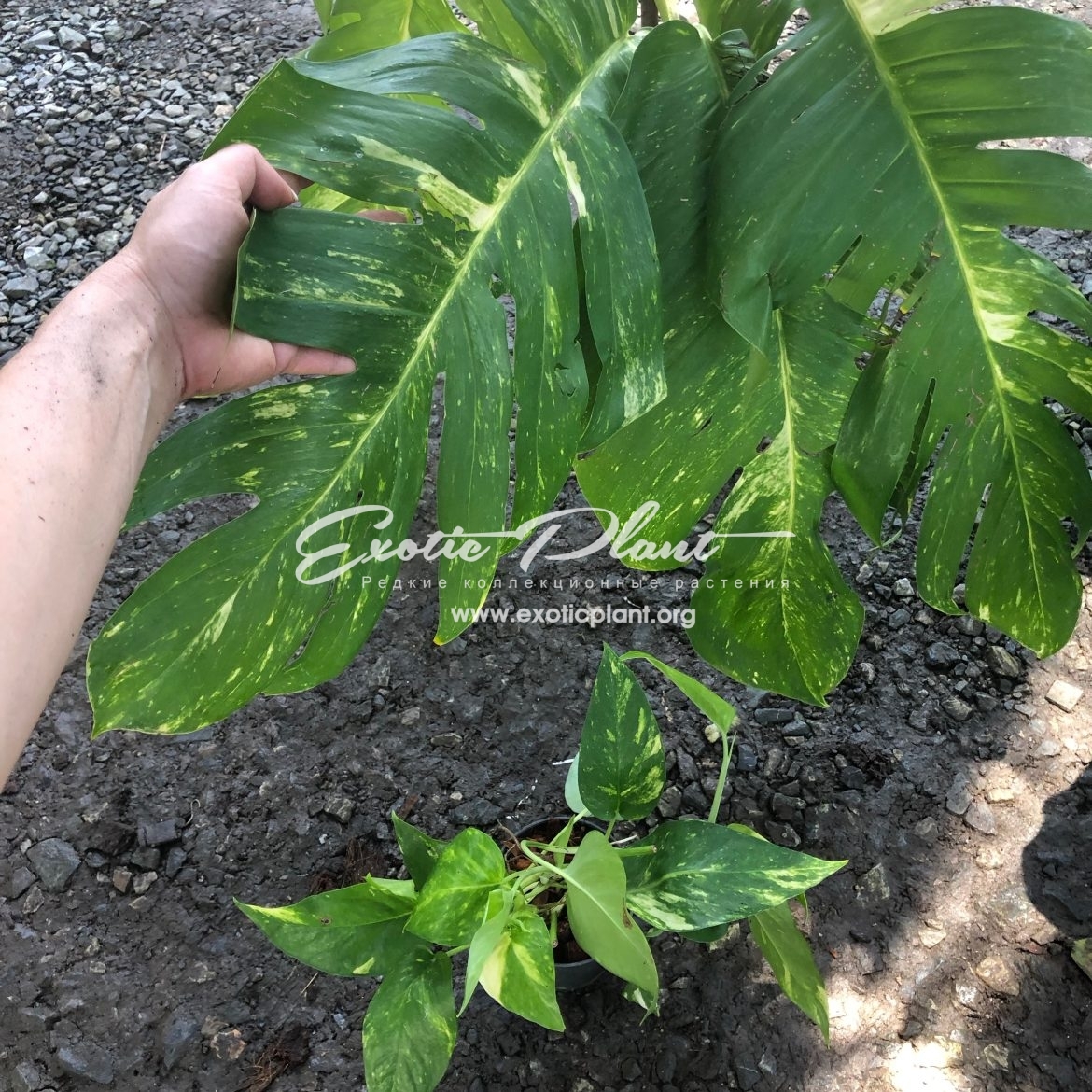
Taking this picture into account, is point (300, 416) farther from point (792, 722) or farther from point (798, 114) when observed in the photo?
point (792, 722)

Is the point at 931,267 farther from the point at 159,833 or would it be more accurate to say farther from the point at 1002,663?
the point at 159,833

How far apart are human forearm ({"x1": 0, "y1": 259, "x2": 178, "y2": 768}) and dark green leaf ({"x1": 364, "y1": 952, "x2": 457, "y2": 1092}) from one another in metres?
0.42

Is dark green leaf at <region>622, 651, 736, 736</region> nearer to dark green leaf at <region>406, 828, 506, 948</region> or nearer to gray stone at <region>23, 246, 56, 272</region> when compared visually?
dark green leaf at <region>406, 828, 506, 948</region>

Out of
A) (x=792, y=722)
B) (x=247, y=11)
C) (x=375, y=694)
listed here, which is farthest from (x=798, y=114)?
(x=247, y=11)

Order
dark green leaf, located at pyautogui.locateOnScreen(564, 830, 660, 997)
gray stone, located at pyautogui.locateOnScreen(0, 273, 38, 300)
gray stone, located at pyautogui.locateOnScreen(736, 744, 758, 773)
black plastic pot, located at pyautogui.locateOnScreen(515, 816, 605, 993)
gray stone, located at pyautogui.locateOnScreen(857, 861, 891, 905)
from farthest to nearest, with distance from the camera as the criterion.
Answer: gray stone, located at pyautogui.locateOnScreen(0, 273, 38, 300) < gray stone, located at pyautogui.locateOnScreen(736, 744, 758, 773) < gray stone, located at pyautogui.locateOnScreen(857, 861, 891, 905) < black plastic pot, located at pyautogui.locateOnScreen(515, 816, 605, 993) < dark green leaf, located at pyautogui.locateOnScreen(564, 830, 660, 997)

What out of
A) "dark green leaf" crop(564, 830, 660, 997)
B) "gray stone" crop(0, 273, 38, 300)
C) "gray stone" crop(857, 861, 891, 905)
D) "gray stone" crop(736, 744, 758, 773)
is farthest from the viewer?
"gray stone" crop(0, 273, 38, 300)

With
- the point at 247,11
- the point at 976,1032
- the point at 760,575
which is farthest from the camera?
the point at 247,11

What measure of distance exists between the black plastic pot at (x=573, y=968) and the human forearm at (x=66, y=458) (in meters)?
0.60

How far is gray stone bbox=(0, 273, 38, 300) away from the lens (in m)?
1.96

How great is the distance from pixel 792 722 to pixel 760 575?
1.60 ft

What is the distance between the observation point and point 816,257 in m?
0.85

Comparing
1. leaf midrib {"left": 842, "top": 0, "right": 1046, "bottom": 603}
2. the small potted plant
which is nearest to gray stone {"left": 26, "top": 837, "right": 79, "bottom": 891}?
the small potted plant

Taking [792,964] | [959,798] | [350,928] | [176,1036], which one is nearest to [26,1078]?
[176,1036]

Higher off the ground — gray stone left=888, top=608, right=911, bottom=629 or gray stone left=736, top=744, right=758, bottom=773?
gray stone left=888, top=608, right=911, bottom=629
